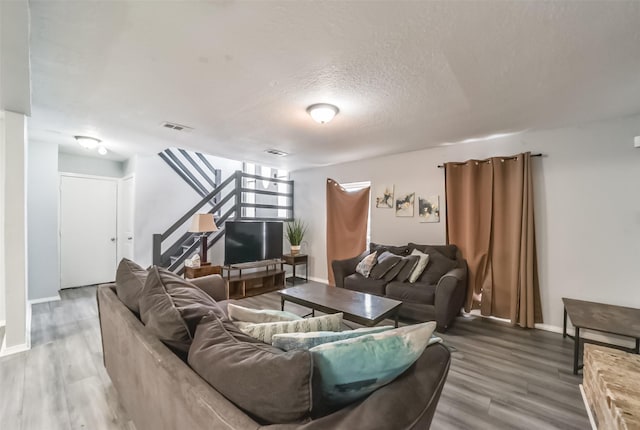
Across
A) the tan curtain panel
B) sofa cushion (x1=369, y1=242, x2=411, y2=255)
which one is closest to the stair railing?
sofa cushion (x1=369, y1=242, x2=411, y2=255)

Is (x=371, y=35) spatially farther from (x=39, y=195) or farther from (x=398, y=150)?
(x=39, y=195)

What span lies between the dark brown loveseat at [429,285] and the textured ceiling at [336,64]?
5.37 feet

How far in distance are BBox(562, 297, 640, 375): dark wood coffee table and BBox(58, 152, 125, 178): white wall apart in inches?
265

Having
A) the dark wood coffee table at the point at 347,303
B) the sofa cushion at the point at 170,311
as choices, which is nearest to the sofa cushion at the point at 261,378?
the sofa cushion at the point at 170,311

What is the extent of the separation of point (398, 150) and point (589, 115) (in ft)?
6.66

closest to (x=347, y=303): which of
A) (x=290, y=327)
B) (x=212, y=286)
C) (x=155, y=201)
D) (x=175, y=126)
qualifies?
(x=212, y=286)

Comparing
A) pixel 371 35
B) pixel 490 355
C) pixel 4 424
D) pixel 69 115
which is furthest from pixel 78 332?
pixel 490 355

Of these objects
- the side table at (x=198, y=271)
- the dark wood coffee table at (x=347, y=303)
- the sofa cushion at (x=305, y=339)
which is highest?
the sofa cushion at (x=305, y=339)

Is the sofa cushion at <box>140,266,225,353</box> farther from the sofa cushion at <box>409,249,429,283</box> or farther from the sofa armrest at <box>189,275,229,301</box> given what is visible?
the sofa cushion at <box>409,249,429,283</box>

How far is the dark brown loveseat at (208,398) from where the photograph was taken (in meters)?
0.66

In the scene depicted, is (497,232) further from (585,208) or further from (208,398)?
(208,398)

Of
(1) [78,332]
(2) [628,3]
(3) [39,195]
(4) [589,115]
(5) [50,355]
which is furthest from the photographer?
(3) [39,195]

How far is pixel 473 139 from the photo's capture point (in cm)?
339

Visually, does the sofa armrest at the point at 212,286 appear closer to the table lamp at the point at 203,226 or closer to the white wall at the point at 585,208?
the table lamp at the point at 203,226
